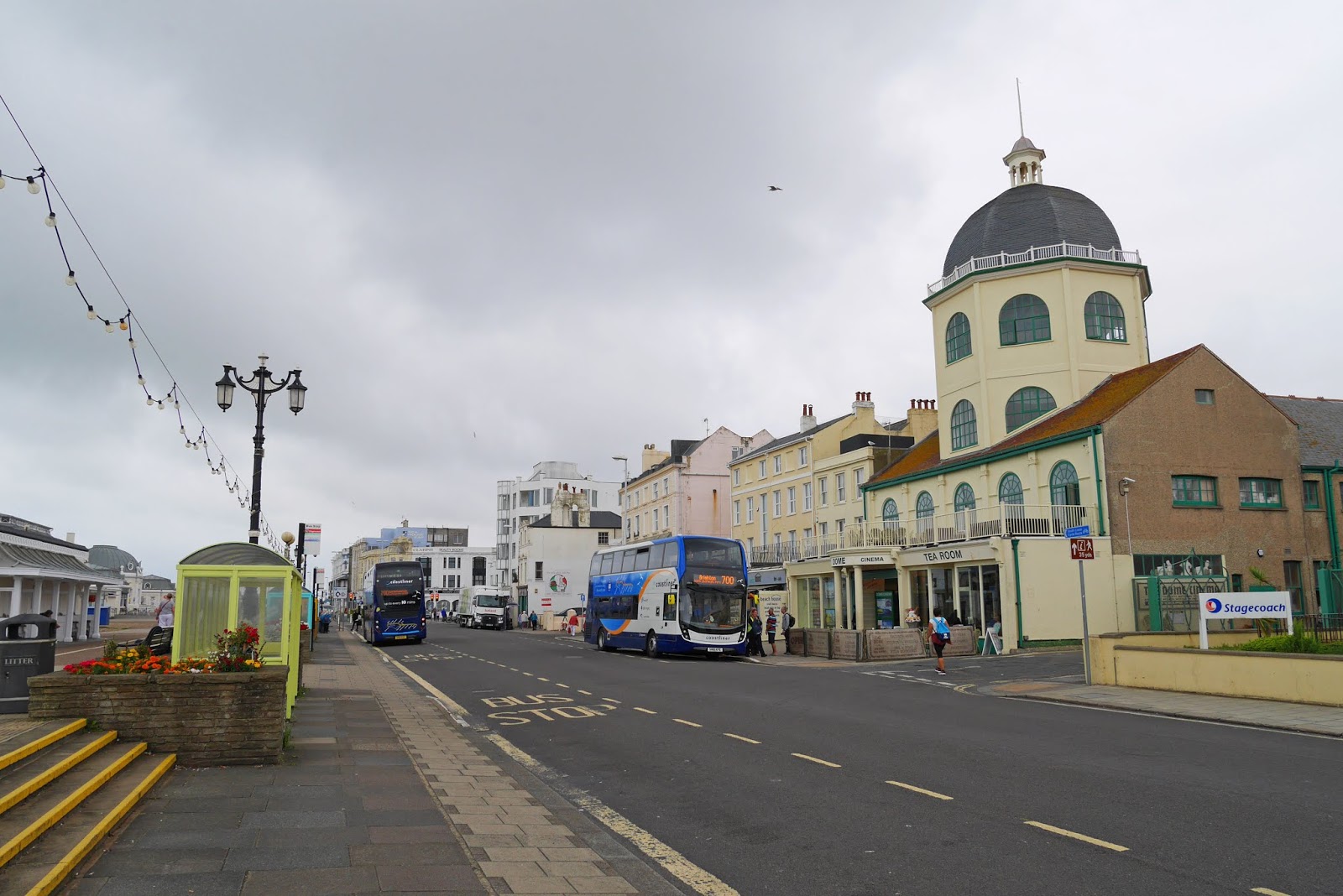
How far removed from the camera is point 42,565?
35.5m

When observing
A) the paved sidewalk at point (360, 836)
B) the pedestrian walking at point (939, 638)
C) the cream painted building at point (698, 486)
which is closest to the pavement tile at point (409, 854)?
the paved sidewalk at point (360, 836)

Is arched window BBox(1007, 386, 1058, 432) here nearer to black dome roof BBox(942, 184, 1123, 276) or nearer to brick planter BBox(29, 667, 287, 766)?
black dome roof BBox(942, 184, 1123, 276)

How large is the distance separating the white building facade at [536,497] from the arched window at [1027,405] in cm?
7553

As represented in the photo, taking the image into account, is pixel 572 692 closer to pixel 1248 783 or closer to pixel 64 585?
pixel 1248 783

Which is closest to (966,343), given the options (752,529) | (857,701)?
(752,529)

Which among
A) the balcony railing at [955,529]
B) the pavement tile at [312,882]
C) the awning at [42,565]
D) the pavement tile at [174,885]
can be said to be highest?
the balcony railing at [955,529]

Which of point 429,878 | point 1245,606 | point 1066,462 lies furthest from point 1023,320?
point 429,878

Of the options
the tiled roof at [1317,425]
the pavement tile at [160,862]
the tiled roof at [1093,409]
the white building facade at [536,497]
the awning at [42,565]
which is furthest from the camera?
the white building facade at [536,497]

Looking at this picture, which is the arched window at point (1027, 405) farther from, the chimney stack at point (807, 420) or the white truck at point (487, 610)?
the white truck at point (487, 610)

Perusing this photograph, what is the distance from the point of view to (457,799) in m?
8.90

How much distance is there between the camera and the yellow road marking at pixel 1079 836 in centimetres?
705

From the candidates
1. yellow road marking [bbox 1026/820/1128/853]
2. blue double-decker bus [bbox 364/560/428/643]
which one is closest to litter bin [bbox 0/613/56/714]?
yellow road marking [bbox 1026/820/1128/853]

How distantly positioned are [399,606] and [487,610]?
2841 centimetres

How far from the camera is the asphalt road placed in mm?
6543
